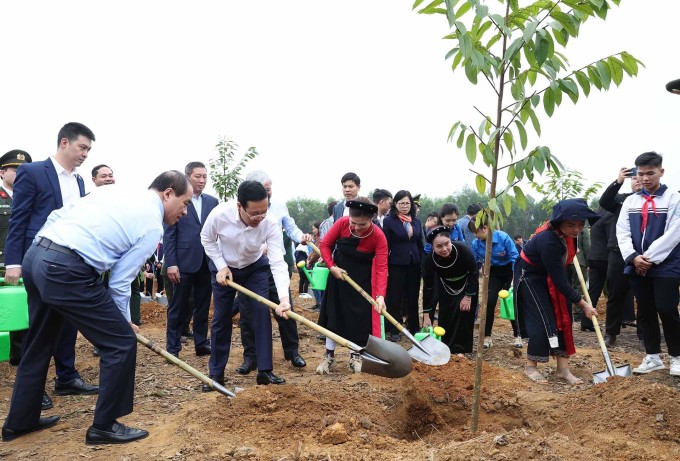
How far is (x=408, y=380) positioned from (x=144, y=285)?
906 cm

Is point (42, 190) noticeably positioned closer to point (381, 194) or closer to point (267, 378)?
point (267, 378)

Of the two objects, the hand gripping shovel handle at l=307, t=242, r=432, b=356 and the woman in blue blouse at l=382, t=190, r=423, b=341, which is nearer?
the hand gripping shovel handle at l=307, t=242, r=432, b=356

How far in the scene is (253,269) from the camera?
15.7 ft

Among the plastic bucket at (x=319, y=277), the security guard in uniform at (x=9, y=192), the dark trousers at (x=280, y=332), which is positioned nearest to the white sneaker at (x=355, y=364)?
the dark trousers at (x=280, y=332)

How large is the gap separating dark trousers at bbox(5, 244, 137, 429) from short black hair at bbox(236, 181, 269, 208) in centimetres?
126

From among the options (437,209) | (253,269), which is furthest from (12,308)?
(437,209)

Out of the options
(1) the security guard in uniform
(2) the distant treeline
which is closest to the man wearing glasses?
(1) the security guard in uniform

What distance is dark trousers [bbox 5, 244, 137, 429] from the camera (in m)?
3.20

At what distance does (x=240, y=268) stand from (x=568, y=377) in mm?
3031

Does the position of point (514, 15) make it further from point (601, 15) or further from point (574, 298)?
point (574, 298)

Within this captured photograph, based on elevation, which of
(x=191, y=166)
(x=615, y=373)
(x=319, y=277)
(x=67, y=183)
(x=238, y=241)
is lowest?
(x=615, y=373)

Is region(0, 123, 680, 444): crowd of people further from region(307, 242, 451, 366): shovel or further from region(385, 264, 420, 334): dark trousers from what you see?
region(307, 242, 451, 366): shovel

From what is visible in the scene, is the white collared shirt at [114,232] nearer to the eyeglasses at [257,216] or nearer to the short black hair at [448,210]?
the eyeglasses at [257,216]

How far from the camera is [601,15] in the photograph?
2.52m
